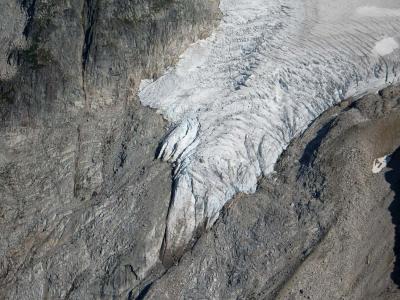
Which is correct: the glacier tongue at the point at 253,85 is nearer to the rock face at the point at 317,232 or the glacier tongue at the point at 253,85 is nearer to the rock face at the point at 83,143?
the rock face at the point at 83,143

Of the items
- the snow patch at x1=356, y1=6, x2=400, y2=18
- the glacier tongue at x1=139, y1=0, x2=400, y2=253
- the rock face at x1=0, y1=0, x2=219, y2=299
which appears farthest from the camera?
the snow patch at x1=356, y1=6, x2=400, y2=18

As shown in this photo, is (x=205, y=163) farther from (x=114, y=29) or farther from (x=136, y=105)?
(x=114, y=29)

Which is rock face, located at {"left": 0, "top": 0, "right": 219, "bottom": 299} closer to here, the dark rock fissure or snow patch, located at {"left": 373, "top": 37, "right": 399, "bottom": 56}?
the dark rock fissure

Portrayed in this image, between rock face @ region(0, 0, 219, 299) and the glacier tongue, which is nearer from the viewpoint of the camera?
rock face @ region(0, 0, 219, 299)

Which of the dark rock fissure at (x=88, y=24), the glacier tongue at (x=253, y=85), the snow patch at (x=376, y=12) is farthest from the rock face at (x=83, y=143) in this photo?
the snow patch at (x=376, y=12)

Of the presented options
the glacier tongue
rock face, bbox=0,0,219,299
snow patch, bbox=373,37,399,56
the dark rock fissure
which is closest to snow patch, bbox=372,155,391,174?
the glacier tongue

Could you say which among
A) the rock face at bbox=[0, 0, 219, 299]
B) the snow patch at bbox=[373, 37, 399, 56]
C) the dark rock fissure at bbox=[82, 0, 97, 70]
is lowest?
the rock face at bbox=[0, 0, 219, 299]
